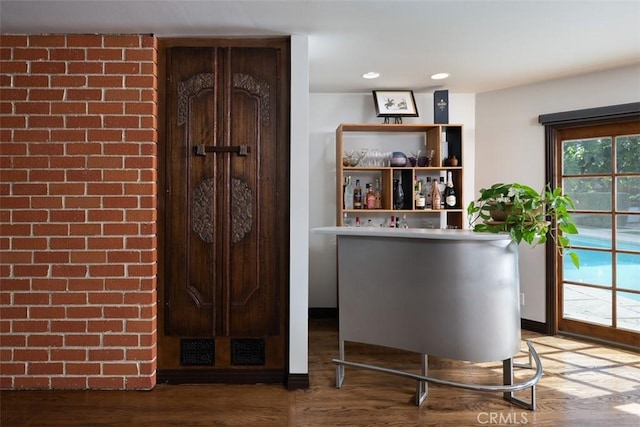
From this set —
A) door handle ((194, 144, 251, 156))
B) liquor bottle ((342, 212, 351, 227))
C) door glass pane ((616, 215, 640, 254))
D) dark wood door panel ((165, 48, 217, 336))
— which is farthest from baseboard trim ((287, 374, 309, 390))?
door glass pane ((616, 215, 640, 254))

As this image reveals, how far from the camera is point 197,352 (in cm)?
266

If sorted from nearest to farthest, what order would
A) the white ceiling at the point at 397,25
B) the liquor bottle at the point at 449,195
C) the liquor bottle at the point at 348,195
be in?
the white ceiling at the point at 397,25
the liquor bottle at the point at 449,195
the liquor bottle at the point at 348,195

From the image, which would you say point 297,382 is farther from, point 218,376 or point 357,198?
point 357,198

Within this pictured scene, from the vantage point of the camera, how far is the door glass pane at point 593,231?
348 centimetres

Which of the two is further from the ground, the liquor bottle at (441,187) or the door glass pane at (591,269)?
the liquor bottle at (441,187)

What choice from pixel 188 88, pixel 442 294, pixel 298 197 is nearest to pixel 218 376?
pixel 298 197

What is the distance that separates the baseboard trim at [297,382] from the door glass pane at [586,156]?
299 centimetres

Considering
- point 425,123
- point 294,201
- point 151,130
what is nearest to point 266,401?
point 294,201

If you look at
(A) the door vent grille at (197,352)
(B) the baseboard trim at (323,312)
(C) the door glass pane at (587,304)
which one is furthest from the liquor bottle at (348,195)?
(C) the door glass pane at (587,304)

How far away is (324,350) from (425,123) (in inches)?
95.0

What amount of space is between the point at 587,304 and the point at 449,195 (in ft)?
5.07

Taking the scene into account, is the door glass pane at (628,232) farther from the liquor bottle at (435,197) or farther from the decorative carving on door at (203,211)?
the decorative carving on door at (203,211)

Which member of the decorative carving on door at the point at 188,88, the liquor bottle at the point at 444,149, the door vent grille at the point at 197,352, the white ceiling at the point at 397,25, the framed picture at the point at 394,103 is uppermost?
the white ceiling at the point at 397,25

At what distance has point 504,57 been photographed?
123 inches
